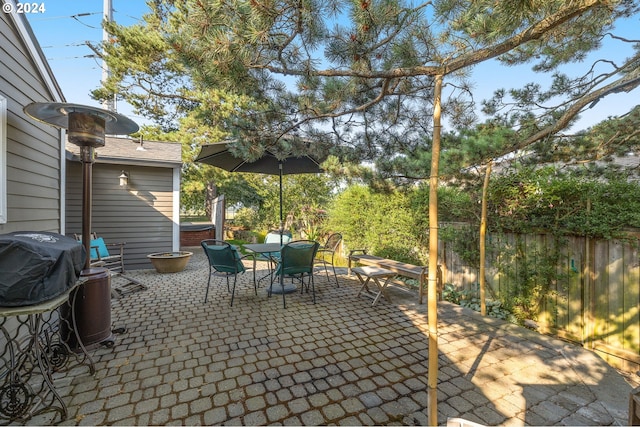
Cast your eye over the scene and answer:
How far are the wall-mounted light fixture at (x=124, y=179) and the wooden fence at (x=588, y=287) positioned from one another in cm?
710

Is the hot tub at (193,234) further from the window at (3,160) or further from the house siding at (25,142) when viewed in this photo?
the window at (3,160)

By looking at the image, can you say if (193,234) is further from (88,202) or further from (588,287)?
(588,287)

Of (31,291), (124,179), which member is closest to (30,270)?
(31,291)

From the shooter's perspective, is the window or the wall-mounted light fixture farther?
the wall-mounted light fixture

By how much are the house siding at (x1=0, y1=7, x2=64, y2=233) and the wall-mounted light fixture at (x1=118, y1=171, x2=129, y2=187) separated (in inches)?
108

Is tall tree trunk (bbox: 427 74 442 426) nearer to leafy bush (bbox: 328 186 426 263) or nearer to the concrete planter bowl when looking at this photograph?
leafy bush (bbox: 328 186 426 263)

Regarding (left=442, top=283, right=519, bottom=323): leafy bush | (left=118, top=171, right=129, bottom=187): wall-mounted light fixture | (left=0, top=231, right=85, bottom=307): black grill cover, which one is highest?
(left=118, top=171, right=129, bottom=187): wall-mounted light fixture

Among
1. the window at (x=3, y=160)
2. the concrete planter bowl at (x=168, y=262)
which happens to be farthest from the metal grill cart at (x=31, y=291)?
the concrete planter bowl at (x=168, y=262)

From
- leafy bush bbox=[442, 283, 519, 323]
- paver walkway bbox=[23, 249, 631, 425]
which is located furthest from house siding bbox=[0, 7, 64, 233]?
leafy bush bbox=[442, 283, 519, 323]

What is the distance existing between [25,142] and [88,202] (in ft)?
2.69

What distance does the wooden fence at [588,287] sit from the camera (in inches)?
116

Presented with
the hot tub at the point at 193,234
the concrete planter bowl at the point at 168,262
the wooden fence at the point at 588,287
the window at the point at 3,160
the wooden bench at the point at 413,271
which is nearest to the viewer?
the window at the point at 3,160

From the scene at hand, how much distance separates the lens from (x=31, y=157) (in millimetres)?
2754

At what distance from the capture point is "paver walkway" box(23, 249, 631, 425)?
5.76ft
